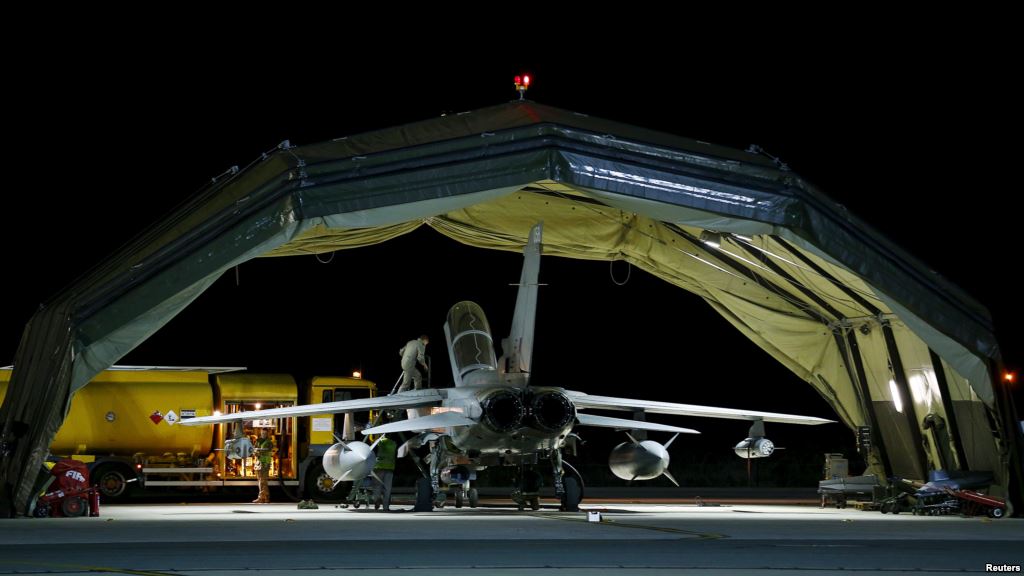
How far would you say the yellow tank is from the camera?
22.7m

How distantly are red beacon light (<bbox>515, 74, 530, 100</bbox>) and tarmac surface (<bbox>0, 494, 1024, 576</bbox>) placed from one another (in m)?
6.18

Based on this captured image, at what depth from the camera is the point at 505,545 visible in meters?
10.2

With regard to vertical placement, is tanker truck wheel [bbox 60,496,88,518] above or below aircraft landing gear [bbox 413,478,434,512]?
below

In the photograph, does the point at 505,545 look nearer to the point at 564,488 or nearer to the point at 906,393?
the point at 564,488

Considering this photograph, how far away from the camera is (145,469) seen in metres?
22.7

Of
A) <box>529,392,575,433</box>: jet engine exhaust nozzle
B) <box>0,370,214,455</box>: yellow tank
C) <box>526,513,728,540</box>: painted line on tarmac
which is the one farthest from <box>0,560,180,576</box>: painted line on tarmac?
<box>0,370,214,455</box>: yellow tank

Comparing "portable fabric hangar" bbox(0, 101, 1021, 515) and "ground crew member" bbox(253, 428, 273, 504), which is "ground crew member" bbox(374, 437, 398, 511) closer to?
"ground crew member" bbox(253, 428, 273, 504)

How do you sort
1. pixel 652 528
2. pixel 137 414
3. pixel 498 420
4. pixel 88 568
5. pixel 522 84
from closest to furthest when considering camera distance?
pixel 88 568, pixel 652 528, pixel 498 420, pixel 522 84, pixel 137 414

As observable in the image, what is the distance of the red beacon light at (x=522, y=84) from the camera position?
17.3 meters

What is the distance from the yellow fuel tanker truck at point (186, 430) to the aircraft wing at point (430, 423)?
5.79m

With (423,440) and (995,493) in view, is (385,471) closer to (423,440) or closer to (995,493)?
(423,440)

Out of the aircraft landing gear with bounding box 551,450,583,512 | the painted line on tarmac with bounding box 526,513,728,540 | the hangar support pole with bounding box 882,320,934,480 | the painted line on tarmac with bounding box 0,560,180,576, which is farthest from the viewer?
the hangar support pole with bounding box 882,320,934,480

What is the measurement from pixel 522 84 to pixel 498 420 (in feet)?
16.3

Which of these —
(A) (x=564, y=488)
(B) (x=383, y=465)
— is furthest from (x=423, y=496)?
(A) (x=564, y=488)
